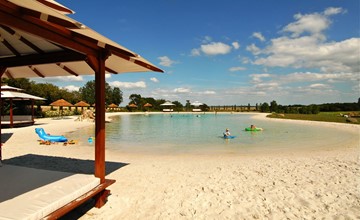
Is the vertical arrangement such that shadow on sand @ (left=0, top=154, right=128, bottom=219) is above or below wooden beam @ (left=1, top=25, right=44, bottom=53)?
below

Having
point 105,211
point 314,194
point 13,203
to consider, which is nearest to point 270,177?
point 314,194

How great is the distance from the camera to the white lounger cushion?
303 cm

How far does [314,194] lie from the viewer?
4754 millimetres

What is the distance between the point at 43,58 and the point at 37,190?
8.27 feet

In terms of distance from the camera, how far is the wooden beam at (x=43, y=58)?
437 centimetres

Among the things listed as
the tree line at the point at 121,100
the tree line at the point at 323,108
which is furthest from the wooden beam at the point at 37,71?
the tree line at the point at 323,108

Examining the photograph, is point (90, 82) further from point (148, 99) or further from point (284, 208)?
point (284, 208)

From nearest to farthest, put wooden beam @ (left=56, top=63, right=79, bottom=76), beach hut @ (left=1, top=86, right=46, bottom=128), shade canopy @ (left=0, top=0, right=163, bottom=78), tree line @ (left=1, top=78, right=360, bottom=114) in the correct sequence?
shade canopy @ (left=0, top=0, right=163, bottom=78), wooden beam @ (left=56, top=63, right=79, bottom=76), beach hut @ (left=1, top=86, right=46, bottom=128), tree line @ (left=1, top=78, right=360, bottom=114)

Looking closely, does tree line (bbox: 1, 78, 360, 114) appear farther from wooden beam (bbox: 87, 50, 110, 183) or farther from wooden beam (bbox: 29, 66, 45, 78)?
wooden beam (bbox: 87, 50, 110, 183)

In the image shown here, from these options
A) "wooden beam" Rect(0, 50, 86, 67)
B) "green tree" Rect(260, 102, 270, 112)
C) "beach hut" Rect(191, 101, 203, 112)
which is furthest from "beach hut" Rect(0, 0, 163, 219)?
"green tree" Rect(260, 102, 270, 112)

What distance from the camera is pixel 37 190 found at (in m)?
3.71

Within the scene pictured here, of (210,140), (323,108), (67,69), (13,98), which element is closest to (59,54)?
(67,69)

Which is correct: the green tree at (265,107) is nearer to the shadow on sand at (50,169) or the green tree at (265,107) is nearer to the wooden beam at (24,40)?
the shadow on sand at (50,169)

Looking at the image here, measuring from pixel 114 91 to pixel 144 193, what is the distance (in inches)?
3336
